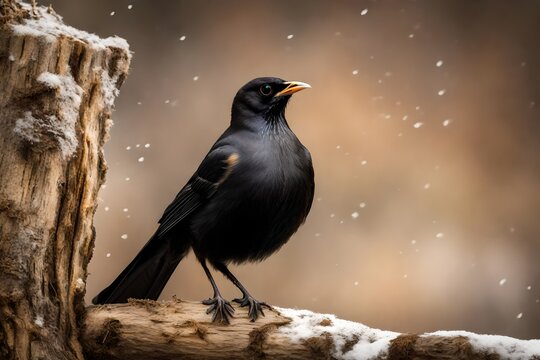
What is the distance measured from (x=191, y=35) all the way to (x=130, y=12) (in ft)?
1.67

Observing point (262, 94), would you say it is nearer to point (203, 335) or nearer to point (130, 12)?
point (203, 335)

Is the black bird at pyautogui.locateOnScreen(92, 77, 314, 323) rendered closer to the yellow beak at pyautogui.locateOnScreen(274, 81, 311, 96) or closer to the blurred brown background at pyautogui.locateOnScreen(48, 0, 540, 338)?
the yellow beak at pyautogui.locateOnScreen(274, 81, 311, 96)

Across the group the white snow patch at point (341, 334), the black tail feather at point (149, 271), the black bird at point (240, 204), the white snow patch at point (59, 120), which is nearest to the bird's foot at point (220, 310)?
the black bird at point (240, 204)

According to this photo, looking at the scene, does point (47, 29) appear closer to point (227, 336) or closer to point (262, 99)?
point (262, 99)

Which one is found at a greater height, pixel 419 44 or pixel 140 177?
pixel 419 44

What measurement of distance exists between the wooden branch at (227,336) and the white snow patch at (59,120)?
590 mm

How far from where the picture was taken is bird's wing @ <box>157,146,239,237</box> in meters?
2.87

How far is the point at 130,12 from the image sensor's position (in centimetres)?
611

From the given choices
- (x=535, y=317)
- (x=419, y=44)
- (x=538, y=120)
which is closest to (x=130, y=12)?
(x=419, y=44)

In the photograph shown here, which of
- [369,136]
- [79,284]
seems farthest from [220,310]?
[369,136]

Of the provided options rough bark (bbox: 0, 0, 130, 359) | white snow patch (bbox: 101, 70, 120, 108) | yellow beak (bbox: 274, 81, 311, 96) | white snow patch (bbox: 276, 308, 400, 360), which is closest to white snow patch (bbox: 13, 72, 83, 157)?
rough bark (bbox: 0, 0, 130, 359)

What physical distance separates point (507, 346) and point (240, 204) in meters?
1.05

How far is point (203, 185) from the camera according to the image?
9.61 ft

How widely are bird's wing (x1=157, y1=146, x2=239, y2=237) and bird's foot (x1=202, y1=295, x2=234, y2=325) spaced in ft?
1.30
